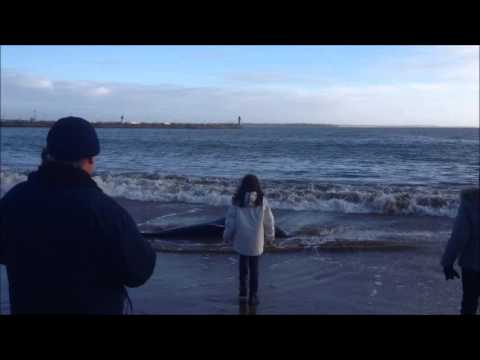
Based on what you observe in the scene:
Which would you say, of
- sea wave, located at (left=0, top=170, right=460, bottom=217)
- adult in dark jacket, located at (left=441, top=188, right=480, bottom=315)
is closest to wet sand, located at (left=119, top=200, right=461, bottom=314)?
adult in dark jacket, located at (left=441, top=188, right=480, bottom=315)

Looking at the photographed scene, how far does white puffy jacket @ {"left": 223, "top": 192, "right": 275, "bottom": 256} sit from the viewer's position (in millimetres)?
5445

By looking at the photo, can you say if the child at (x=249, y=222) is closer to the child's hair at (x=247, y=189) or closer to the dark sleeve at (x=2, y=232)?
the child's hair at (x=247, y=189)

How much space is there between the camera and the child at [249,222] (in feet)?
17.8

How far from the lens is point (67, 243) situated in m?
1.82

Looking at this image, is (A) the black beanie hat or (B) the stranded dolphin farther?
(B) the stranded dolphin

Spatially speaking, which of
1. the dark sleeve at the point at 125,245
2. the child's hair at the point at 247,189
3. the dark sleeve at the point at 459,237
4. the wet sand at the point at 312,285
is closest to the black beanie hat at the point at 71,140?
the dark sleeve at the point at 125,245

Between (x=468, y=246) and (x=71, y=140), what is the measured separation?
3367 millimetres

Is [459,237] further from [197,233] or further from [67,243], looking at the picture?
[197,233]

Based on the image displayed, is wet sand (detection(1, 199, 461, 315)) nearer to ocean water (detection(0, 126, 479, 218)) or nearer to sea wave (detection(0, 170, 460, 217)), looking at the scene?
sea wave (detection(0, 170, 460, 217))

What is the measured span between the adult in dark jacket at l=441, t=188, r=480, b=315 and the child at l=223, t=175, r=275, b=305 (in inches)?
81.8

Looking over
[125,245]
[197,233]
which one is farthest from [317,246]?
[125,245]

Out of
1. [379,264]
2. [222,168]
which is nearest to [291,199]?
[379,264]

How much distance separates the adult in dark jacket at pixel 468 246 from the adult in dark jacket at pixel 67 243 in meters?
2.98
